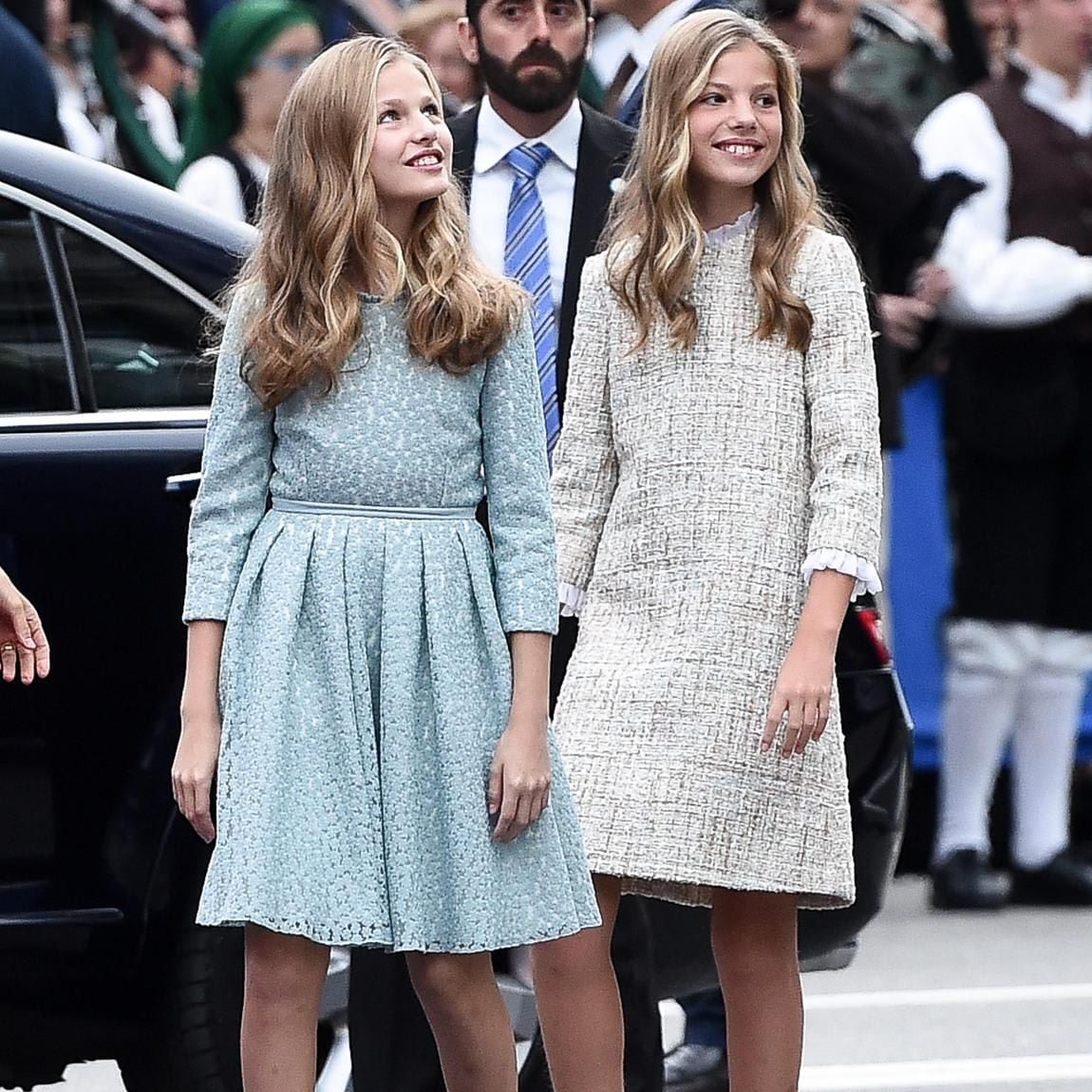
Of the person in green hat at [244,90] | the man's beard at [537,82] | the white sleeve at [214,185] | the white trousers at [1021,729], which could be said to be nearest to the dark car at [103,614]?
the man's beard at [537,82]

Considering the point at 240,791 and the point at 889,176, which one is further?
the point at 889,176

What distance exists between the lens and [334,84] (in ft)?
12.6

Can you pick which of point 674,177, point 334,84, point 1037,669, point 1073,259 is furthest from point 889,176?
point 334,84

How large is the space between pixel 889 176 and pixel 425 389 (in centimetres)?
347

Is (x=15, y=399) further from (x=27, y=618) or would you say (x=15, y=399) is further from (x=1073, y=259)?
(x=1073, y=259)

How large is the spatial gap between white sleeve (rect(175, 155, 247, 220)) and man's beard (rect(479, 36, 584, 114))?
6.37 feet

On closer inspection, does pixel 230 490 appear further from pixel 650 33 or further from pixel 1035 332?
pixel 1035 332

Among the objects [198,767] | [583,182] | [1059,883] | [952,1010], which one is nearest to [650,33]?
[583,182]

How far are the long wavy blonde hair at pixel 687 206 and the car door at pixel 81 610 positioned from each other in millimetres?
734

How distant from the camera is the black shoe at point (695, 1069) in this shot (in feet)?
17.3

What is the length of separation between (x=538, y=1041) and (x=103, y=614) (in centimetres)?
98

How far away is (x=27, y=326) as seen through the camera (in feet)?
14.9

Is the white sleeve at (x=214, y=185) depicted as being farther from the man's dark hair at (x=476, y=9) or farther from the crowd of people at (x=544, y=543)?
the man's dark hair at (x=476, y=9)

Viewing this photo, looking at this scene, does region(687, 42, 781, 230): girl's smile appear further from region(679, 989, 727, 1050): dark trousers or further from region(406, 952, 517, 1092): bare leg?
region(679, 989, 727, 1050): dark trousers
